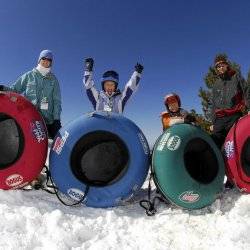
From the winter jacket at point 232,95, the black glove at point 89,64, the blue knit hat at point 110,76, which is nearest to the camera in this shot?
the winter jacket at point 232,95

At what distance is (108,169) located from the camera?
4762mm

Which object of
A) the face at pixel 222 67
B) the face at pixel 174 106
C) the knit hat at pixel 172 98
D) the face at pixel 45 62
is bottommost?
the face at pixel 174 106

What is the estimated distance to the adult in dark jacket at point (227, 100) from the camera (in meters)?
5.72

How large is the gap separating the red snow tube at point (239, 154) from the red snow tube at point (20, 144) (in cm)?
242

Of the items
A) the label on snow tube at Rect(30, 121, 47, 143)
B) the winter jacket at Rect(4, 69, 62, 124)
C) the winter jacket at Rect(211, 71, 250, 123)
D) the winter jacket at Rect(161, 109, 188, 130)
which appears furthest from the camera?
the winter jacket at Rect(4, 69, 62, 124)

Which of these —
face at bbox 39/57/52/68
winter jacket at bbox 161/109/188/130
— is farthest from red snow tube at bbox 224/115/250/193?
face at bbox 39/57/52/68

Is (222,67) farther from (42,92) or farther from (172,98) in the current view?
(42,92)

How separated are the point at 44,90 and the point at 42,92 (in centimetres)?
5

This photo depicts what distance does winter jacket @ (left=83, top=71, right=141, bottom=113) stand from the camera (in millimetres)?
6055

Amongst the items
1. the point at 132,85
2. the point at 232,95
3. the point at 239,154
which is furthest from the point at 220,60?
the point at 239,154

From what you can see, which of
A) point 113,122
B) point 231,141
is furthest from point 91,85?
point 231,141

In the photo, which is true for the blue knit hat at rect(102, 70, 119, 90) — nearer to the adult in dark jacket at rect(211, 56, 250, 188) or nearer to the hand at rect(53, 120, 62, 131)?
the hand at rect(53, 120, 62, 131)

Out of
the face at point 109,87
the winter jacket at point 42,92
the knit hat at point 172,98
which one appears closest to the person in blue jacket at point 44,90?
the winter jacket at point 42,92

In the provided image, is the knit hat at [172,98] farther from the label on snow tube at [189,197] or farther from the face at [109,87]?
the label on snow tube at [189,197]
